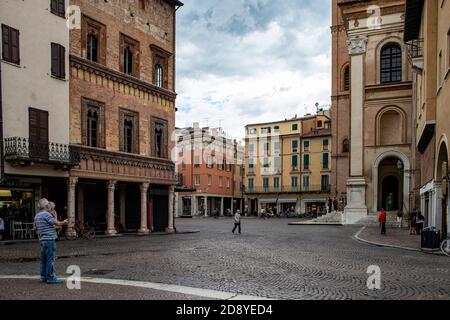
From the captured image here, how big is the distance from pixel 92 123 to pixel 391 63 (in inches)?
1051

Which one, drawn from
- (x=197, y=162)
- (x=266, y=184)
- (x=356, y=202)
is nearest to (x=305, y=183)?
(x=266, y=184)

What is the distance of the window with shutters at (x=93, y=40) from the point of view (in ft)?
79.9

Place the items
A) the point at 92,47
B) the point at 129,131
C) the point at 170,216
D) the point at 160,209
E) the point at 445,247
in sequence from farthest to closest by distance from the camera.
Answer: the point at 160,209 < the point at 170,216 < the point at 129,131 < the point at 92,47 < the point at 445,247

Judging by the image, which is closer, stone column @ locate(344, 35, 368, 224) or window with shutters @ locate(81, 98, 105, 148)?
window with shutters @ locate(81, 98, 105, 148)

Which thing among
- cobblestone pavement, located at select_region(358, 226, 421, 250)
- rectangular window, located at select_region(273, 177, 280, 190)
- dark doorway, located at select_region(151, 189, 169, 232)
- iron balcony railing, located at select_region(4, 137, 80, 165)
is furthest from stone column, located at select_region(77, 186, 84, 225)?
rectangular window, located at select_region(273, 177, 280, 190)

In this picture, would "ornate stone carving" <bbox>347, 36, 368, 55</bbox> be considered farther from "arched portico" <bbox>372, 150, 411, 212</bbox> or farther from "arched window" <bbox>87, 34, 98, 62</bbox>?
"arched window" <bbox>87, 34, 98, 62</bbox>

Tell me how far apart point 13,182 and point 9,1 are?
799 cm

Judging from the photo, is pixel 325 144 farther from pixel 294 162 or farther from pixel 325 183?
pixel 294 162

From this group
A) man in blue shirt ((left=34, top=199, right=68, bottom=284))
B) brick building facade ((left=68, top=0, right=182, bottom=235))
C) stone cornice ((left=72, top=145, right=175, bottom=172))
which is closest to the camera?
man in blue shirt ((left=34, top=199, right=68, bottom=284))

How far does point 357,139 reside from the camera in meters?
39.9

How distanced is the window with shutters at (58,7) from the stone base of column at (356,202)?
26.9 meters

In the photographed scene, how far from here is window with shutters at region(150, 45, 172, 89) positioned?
2961cm

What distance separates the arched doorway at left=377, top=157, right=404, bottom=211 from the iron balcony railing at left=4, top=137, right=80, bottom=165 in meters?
26.6

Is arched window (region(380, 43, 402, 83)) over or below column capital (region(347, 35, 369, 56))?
below
